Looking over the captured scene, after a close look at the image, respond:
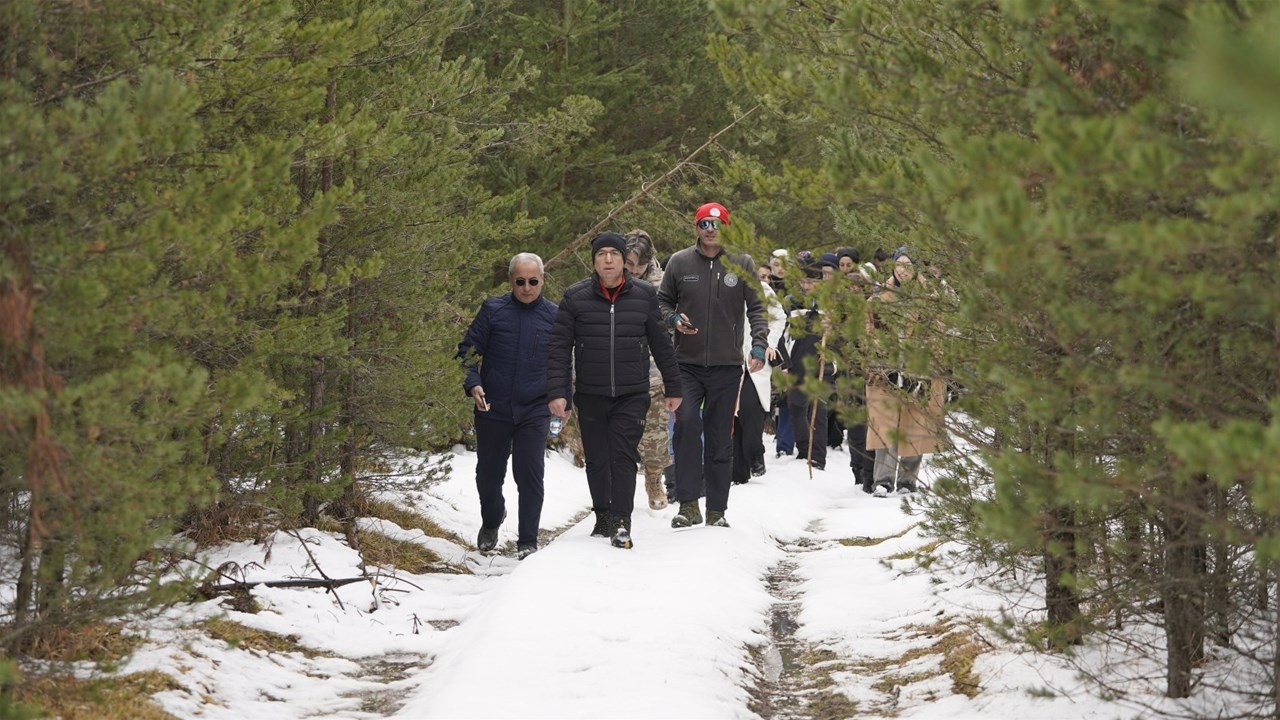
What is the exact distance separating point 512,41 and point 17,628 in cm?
1364

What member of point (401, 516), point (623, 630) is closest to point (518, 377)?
point (401, 516)

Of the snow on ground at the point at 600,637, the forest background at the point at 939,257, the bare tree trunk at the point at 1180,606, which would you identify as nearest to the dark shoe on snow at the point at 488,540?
the snow on ground at the point at 600,637

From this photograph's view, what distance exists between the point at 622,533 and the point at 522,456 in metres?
0.97

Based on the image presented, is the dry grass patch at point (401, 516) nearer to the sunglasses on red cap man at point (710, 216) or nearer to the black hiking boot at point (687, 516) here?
the black hiking boot at point (687, 516)

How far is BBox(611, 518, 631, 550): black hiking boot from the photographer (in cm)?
949

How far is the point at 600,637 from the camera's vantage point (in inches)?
272

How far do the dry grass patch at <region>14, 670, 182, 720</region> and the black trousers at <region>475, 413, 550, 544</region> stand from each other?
14.0 ft

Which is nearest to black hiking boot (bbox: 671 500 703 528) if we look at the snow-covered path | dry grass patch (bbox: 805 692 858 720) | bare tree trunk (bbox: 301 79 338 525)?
the snow-covered path

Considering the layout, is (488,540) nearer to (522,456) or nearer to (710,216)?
(522,456)

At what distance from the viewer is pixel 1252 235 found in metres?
3.75

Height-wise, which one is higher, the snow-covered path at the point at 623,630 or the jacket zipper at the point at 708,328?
the jacket zipper at the point at 708,328

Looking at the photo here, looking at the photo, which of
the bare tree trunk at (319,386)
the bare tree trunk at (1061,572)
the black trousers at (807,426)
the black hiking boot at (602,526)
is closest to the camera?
the bare tree trunk at (1061,572)

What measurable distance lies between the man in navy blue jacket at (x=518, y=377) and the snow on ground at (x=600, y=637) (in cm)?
54

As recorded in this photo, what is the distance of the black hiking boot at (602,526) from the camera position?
9.92 m
